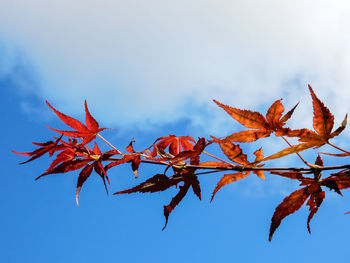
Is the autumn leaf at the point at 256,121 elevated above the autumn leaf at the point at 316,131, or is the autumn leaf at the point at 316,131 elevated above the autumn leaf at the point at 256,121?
the autumn leaf at the point at 256,121

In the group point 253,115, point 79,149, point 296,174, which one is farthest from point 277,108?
point 79,149

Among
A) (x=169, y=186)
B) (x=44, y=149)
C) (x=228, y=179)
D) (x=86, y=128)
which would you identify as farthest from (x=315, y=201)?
(x=44, y=149)

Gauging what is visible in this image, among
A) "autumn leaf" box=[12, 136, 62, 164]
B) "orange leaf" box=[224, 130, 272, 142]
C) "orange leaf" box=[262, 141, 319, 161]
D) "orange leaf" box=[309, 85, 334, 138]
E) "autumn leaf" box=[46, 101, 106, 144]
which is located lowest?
"orange leaf" box=[262, 141, 319, 161]

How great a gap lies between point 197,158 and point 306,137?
0.44 m

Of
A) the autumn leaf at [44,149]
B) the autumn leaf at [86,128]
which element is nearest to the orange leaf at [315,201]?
the autumn leaf at [86,128]

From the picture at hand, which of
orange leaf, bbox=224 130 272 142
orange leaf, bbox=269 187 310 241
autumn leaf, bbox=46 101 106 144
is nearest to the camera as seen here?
orange leaf, bbox=224 130 272 142

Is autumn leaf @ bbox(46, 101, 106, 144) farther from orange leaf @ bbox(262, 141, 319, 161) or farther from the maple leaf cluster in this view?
orange leaf @ bbox(262, 141, 319, 161)

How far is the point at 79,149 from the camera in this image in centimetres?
158

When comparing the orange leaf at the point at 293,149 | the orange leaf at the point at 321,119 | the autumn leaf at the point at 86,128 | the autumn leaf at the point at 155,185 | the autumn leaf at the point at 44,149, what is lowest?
the orange leaf at the point at 293,149

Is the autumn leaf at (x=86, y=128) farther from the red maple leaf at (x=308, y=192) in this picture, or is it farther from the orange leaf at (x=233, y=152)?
the red maple leaf at (x=308, y=192)

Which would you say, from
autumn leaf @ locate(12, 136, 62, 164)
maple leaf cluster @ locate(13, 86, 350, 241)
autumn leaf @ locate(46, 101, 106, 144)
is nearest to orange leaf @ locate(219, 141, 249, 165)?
maple leaf cluster @ locate(13, 86, 350, 241)

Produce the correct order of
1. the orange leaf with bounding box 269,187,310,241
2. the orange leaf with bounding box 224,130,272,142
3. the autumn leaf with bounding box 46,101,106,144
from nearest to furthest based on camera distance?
the orange leaf with bounding box 224,130,272,142, the orange leaf with bounding box 269,187,310,241, the autumn leaf with bounding box 46,101,106,144

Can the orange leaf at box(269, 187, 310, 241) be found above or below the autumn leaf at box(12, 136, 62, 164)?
below

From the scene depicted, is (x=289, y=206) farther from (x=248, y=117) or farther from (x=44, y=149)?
(x=44, y=149)
